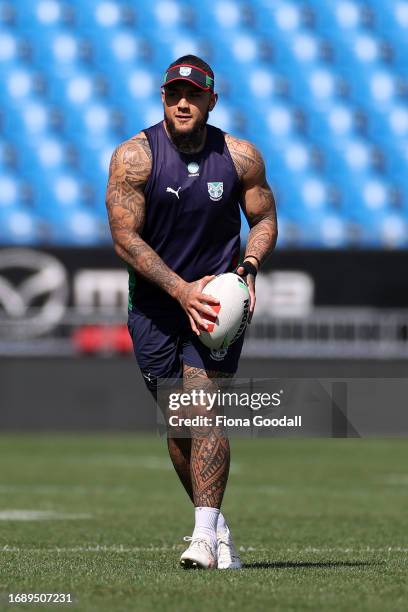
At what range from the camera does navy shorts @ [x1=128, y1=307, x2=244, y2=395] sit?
6.14 metres

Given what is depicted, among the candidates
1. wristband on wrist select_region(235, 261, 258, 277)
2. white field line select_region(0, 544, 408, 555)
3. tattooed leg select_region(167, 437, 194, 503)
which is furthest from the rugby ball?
white field line select_region(0, 544, 408, 555)

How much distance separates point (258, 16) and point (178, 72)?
19.5 m

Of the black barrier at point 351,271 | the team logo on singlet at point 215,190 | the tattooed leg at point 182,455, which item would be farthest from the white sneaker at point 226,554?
the black barrier at point 351,271

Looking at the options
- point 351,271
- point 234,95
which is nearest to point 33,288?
point 351,271

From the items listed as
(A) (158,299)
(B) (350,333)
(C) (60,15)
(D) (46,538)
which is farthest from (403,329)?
(A) (158,299)

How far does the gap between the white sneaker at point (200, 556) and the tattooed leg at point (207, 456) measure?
0.75 ft

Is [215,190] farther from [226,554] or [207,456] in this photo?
[226,554]

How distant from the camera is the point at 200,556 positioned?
18.7 feet

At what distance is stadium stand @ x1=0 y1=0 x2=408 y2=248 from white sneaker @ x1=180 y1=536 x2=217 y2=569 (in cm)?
1613

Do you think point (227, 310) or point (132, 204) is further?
point (132, 204)

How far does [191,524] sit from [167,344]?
134 inches

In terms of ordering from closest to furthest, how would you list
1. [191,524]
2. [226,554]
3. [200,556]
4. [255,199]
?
1. [200,556]
2. [226,554]
3. [255,199]
4. [191,524]

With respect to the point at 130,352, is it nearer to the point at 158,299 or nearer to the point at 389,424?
the point at 389,424

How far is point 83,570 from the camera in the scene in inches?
219
